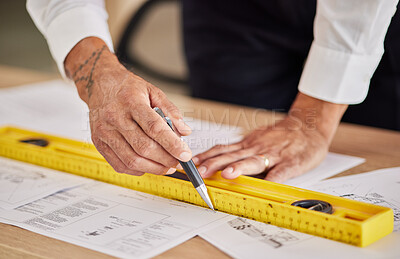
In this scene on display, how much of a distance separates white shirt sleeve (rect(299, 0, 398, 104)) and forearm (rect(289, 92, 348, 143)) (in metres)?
0.03

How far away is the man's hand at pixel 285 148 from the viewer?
0.96 m

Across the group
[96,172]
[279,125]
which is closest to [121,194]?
[96,172]

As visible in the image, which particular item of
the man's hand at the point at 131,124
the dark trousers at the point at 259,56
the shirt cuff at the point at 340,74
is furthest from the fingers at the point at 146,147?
the dark trousers at the point at 259,56

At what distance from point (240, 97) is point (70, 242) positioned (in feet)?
3.28

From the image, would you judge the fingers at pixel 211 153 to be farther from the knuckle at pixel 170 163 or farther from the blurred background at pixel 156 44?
the blurred background at pixel 156 44

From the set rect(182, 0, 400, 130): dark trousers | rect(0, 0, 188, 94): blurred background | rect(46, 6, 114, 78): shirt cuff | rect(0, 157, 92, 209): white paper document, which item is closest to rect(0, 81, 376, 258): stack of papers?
rect(0, 157, 92, 209): white paper document

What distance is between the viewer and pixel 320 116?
1103 millimetres

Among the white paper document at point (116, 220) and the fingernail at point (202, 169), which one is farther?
the fingernail at point (202, 169)

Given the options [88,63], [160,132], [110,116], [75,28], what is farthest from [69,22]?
[160,132]

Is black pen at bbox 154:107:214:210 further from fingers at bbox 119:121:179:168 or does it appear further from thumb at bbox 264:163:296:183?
thumb at bbox 264:163:296:183

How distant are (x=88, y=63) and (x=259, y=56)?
676mm

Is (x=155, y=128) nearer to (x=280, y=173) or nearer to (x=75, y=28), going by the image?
(x=280, y=173)

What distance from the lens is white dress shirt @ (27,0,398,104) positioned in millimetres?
1015

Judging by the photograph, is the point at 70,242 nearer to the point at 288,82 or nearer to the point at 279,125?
the point at 279,125
